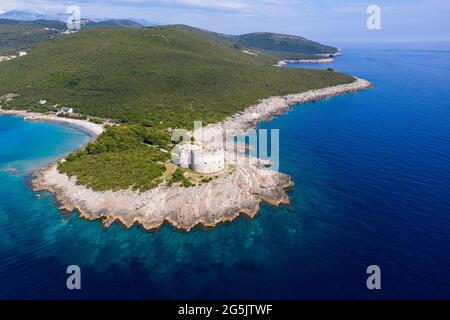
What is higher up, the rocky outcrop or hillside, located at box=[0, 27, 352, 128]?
hillside, located at box=[0, 27, 352, 128]

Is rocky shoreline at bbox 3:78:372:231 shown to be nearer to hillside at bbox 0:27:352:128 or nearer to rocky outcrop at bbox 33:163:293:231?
rocky outcrop at bbox 33:163:293:231

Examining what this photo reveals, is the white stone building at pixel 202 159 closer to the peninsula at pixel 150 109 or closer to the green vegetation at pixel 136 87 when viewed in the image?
the peninsula at pixel 150 109

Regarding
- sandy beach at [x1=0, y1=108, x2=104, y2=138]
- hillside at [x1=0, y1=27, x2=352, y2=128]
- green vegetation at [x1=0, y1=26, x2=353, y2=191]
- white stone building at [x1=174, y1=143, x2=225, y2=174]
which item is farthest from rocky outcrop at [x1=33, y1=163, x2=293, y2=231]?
hillside at [x1=0, y1=27, x2=352, y2=128]

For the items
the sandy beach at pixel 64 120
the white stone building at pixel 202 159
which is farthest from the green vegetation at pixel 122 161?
the sandy beach at pixel 64 120

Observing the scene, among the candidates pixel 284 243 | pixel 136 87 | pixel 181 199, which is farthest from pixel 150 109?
pixel 284 243

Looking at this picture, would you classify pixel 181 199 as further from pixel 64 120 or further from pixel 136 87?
pixel 136 87
